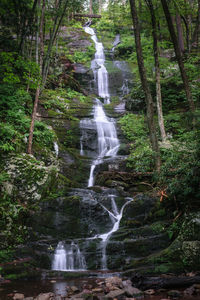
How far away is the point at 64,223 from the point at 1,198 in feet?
7.12

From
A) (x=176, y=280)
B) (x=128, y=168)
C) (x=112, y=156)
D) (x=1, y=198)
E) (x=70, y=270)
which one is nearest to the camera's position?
(x=176, y=280)

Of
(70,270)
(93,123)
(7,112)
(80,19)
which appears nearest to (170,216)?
(70,270)

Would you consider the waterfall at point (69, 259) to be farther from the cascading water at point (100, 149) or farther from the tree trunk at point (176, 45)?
the tree trunk at point (176, 45)

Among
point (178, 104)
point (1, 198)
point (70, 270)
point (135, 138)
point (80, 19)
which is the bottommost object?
point (70, 270)

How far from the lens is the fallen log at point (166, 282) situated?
437cm

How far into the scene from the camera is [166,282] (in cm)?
450

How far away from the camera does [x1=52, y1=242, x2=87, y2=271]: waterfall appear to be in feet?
21.3

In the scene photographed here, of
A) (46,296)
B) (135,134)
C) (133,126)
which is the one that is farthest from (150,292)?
(133,126)

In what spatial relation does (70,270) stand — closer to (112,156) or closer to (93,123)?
(112,156)

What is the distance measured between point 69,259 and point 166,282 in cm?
302

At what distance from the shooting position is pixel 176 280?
446 centimetres

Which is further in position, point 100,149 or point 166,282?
point 100,149

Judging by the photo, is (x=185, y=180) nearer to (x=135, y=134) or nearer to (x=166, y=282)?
(x=166, y=282)

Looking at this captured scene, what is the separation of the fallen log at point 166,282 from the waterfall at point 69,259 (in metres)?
2.15
